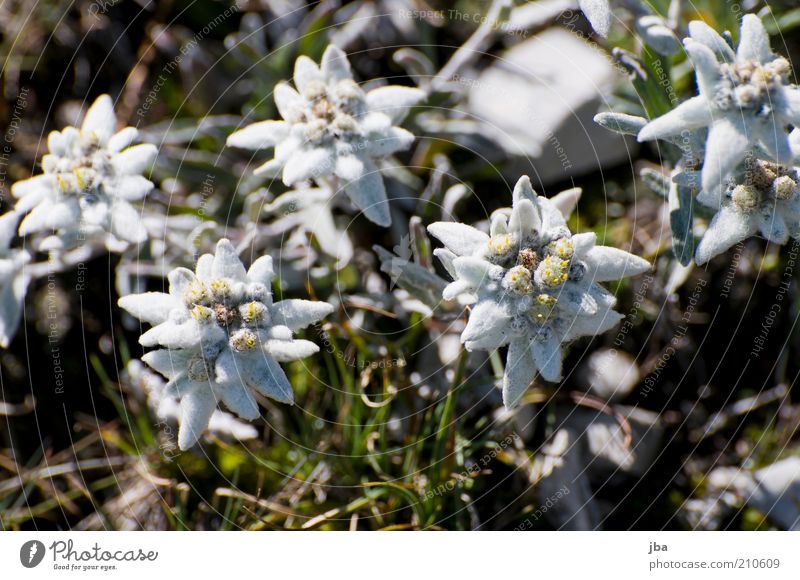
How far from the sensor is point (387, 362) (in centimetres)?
329

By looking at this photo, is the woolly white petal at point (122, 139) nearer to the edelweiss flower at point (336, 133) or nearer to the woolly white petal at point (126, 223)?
the woolly white petal at point (126, 223)

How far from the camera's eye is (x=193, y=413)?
2.65 metres

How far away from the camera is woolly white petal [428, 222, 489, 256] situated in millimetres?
2582

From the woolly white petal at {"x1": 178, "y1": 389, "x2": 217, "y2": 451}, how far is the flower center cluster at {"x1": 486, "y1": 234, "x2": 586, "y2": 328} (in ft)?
3.69

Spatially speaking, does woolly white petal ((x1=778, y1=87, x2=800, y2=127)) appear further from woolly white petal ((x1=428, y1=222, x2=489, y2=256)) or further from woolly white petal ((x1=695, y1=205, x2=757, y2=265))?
woolly white petal ((x1=428, y1=222, x2=489, y2=256))

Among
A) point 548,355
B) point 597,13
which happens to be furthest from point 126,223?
point 597,13

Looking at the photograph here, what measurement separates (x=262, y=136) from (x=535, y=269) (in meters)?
1.21

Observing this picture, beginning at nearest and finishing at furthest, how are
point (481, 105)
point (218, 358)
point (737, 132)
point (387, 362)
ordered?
1. point (737, 132)
2. point (218, 358)
3. point (387, 362)
4. point (481, 105)

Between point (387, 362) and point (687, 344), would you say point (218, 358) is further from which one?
point (687, 344)

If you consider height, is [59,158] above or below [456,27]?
below

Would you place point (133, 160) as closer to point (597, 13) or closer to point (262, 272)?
point (262, 272)

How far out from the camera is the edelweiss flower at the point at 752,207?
2.59 m

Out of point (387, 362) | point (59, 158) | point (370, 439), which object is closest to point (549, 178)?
point (387, 362)

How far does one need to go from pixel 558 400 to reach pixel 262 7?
248 cm
